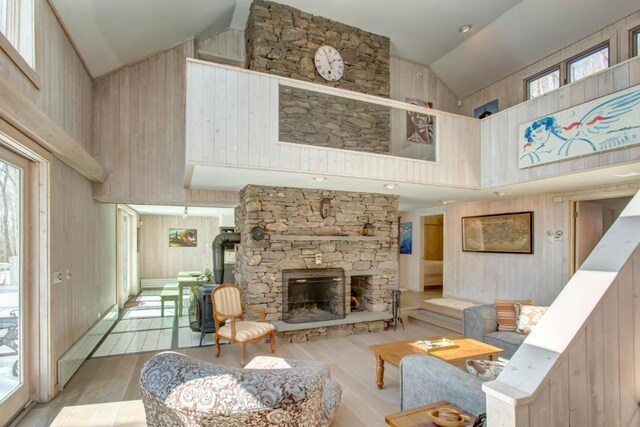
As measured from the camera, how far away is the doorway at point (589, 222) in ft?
18.0

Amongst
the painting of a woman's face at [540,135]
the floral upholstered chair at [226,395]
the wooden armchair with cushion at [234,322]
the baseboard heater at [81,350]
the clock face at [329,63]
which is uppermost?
the clock face at [329,63]

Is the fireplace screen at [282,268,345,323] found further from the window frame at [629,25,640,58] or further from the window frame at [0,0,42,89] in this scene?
the window frame at [629,25,640,58]

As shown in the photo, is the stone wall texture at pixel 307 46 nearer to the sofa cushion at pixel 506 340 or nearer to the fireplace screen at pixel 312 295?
the fireplace screen at pixel 312 295

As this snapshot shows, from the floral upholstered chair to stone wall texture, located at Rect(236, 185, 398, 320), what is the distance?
11.0ft

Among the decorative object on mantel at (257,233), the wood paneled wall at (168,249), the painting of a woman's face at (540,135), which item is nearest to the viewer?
the painting of a woman's face at (540,135)

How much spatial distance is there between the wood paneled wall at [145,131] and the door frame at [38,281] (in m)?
1.94

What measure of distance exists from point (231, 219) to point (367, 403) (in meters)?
7.71

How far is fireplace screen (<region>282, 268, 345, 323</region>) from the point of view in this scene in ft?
17.5

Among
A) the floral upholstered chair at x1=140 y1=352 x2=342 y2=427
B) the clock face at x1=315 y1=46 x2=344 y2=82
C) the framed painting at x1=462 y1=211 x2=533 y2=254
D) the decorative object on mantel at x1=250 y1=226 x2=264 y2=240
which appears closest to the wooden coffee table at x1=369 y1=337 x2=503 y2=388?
the floral upholstered chair at x1=140 y1=352 x2=342 y2=427

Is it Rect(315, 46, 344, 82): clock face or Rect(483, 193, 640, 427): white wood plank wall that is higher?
Rect(315, 46, 344, 82): clock face

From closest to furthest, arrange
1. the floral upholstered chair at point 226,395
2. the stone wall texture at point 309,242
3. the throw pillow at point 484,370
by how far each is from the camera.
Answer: the floral upholstered chair at point 226,395
the throw pillow at point 484,370
the stone wall texture at point 309,242

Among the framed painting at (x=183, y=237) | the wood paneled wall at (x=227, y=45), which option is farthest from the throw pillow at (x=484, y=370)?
the framed painting at (x=183, y=237)

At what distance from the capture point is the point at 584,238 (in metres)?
5.60

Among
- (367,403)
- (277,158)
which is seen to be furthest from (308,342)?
(277,158)
